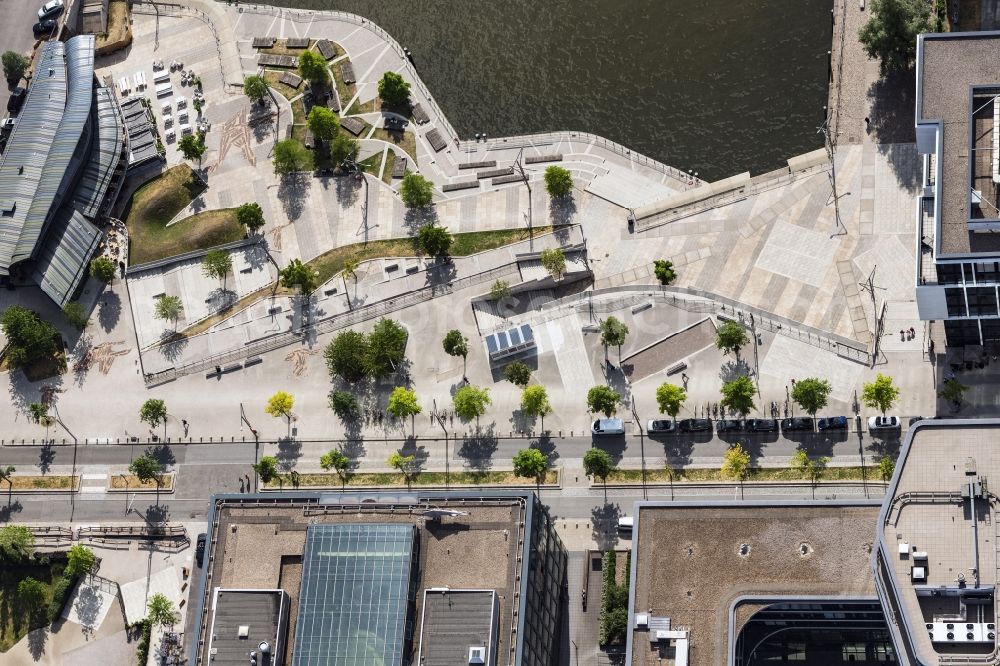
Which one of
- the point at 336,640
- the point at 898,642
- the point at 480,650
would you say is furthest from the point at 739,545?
the point at 336,640

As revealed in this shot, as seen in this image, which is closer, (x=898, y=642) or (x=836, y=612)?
(x=898, y=642)

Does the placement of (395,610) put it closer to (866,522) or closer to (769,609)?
(769,609)

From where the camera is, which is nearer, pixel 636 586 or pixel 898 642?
pixel 898 642

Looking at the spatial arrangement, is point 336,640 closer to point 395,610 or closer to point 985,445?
point 395,610

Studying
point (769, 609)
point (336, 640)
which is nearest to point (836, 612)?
point (769, 609)

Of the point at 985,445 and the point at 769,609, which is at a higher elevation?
the point at 985,445

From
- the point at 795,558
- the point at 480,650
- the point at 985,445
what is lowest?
the point at 480,650

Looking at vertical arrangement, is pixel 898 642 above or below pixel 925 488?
below
